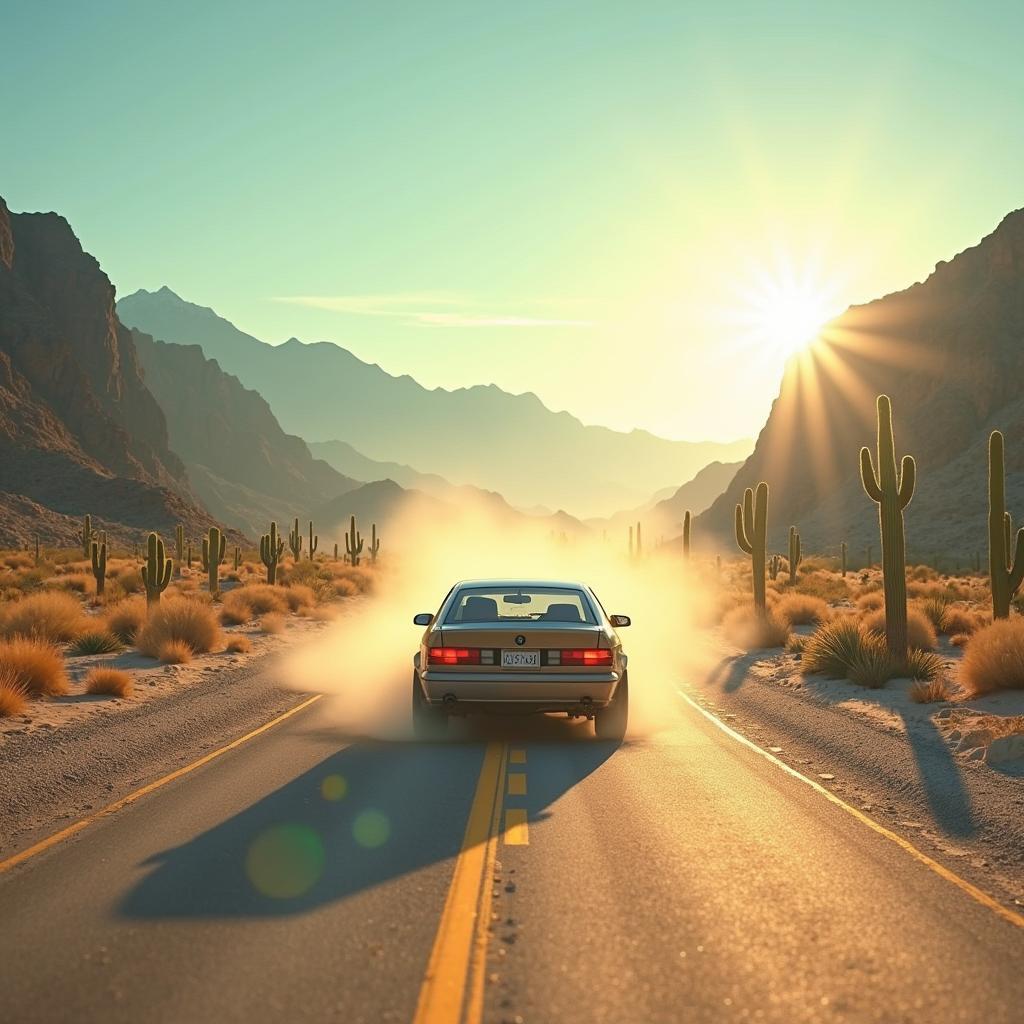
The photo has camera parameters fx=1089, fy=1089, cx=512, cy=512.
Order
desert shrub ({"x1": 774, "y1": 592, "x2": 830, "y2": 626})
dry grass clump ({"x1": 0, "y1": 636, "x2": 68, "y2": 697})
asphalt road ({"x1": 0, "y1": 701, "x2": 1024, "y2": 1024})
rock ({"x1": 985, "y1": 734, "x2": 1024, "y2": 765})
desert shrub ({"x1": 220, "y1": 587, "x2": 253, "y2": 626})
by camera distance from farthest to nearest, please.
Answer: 1. desert shrub ({"x1": 774, "y1": 592, "x2": 830, "y2": 626})
2. desert shrub ({"x1": 220, "y1": 587, "x2": 253, "y2": 626})
3. dry grass clump ({"x1": 0, "y1": 636, "x2": 68, "y2": 697})
4. rock ({"x1": 985, "y1": 734, "x2": 1024, "y2": 765})
5. asphalt road ({"x1": 0, "y1": 701, "x2": 1024, "y2": 1024})

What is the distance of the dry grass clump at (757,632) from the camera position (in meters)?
22.8

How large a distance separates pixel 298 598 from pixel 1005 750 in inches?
1043

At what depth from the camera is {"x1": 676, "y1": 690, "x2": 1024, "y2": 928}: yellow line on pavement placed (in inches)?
233

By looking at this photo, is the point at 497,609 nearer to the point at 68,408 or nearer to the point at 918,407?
the point at 68,408

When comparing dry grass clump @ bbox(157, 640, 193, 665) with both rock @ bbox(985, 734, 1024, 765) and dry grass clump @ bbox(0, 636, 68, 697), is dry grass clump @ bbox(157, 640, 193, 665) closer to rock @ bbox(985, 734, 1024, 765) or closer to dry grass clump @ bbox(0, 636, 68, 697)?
dry grass clump @ bbox(0, 636, 68, 697)

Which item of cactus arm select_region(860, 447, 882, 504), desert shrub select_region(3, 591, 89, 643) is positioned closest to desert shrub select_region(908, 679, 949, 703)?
cactus arm select_region(860, 447, 882, 504)

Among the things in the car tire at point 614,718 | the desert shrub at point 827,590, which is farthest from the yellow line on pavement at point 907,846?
the desert shrub at point 827,590

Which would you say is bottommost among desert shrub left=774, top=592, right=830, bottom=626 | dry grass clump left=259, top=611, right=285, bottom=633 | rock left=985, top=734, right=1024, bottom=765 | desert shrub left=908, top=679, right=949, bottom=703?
rock left=985, top=734, right=1024, bottom=765

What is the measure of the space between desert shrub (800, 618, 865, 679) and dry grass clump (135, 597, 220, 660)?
10.9m

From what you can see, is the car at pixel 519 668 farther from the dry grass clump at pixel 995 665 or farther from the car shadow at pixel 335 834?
the dry grass clump at pixel 995 665

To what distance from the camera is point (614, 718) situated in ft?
37.8

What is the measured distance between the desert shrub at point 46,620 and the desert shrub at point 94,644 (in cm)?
62

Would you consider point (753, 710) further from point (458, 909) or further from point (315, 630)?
point (315, 630)

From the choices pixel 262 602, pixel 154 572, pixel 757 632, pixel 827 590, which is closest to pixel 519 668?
pixel 757 632
